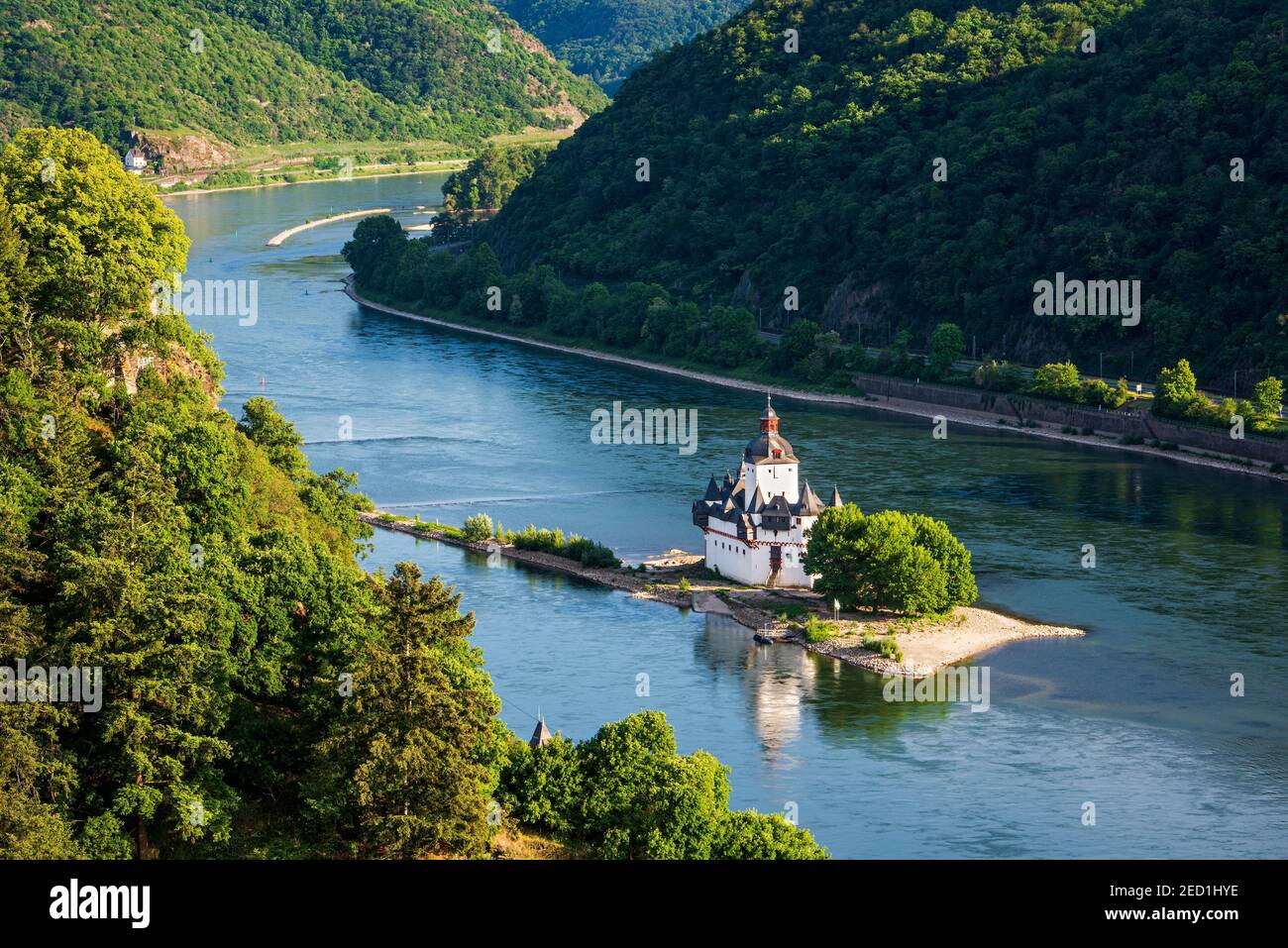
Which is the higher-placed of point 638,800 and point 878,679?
point 638,800

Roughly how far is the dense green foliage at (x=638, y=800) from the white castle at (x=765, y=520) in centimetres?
2905

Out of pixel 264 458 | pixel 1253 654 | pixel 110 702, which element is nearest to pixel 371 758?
pixel 110 702

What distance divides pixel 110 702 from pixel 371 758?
7.02m

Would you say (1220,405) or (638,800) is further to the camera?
(1220,405)

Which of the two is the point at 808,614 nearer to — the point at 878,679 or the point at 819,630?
the point at 819,630

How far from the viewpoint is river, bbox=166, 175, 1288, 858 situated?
59750 millimetres

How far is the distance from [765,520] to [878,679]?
12421mm

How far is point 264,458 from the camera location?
254ft

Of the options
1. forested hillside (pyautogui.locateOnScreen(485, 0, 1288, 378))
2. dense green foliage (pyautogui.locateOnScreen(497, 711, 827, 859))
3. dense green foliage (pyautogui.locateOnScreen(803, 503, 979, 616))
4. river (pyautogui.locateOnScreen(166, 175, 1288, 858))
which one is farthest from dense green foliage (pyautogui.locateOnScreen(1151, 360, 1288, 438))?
dense green foliage (pyautogui.locateOnScreen(497, 711, 827, 859))

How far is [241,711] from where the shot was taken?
54312mm

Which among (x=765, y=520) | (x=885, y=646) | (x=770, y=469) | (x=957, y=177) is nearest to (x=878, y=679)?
(x=885, y=646)

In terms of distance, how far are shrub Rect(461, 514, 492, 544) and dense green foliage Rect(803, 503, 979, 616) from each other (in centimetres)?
1742

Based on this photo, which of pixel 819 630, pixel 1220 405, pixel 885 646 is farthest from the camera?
pixel 1220 405
